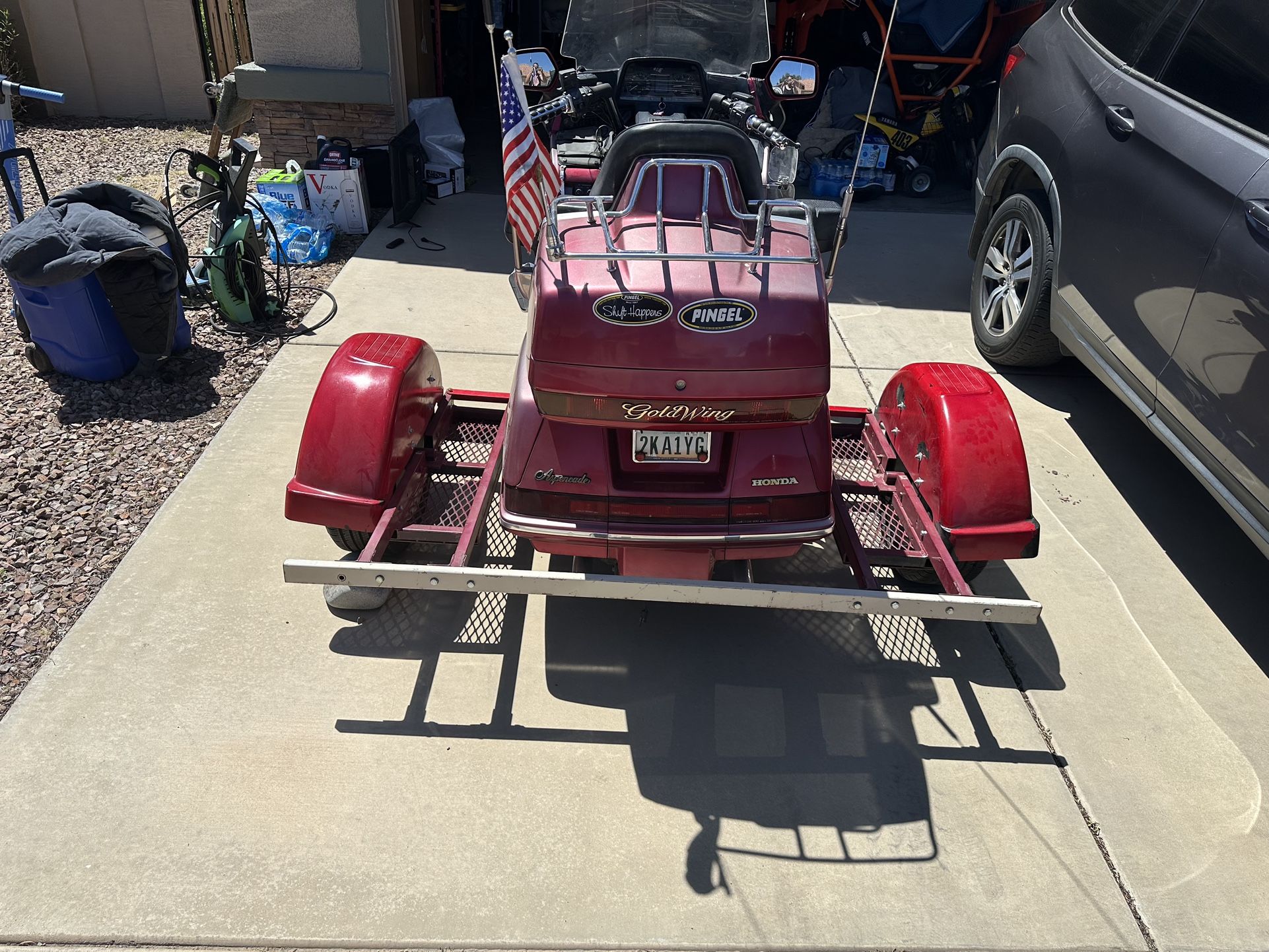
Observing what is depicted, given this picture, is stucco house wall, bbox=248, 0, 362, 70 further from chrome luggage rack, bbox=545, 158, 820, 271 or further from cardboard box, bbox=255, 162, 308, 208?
chrome luggage rack, bbox=545, 158, 820, 271

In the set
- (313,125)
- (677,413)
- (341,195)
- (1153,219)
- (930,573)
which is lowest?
(930,573)

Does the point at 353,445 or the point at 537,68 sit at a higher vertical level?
the point at 537,68

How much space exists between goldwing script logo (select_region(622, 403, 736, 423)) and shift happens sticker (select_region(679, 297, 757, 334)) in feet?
0.82

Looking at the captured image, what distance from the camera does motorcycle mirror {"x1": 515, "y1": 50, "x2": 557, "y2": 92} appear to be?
5.05 meters

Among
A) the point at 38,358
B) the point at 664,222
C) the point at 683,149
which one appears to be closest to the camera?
the point at 664,222

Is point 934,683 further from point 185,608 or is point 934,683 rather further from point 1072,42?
point 1072,42

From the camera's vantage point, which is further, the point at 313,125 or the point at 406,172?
the point at 313,125

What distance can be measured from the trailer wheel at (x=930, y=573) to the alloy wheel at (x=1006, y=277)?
243cm

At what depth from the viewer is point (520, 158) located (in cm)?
411

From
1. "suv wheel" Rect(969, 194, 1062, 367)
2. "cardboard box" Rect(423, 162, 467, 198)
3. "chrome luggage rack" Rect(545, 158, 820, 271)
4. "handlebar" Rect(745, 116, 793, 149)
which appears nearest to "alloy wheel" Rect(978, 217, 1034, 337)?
"suv wheel" Rect(969, 194, 1062, 367)

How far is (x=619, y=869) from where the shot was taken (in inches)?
107

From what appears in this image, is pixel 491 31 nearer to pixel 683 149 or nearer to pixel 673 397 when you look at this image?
pixel 683 149

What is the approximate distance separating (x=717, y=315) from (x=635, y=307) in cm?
25

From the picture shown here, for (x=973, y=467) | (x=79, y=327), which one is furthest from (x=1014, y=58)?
(x=79, y=327)
